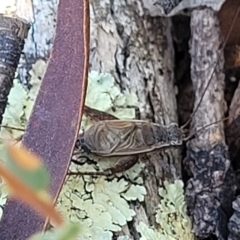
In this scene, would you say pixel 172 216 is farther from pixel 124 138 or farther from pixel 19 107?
pixel 19 107

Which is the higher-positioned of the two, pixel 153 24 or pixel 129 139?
pixel 153 24

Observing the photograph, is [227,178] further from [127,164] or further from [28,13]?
→ [28,13]

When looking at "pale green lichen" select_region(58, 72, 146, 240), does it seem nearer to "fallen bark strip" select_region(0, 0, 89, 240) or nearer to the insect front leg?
the insect front leg

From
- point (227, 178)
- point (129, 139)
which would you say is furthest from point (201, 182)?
point (129, 139)

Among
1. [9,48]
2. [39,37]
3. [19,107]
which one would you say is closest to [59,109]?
[9,48]

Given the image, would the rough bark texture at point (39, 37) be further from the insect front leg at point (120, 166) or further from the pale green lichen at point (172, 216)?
the pale green lichen at point (172, 216)
